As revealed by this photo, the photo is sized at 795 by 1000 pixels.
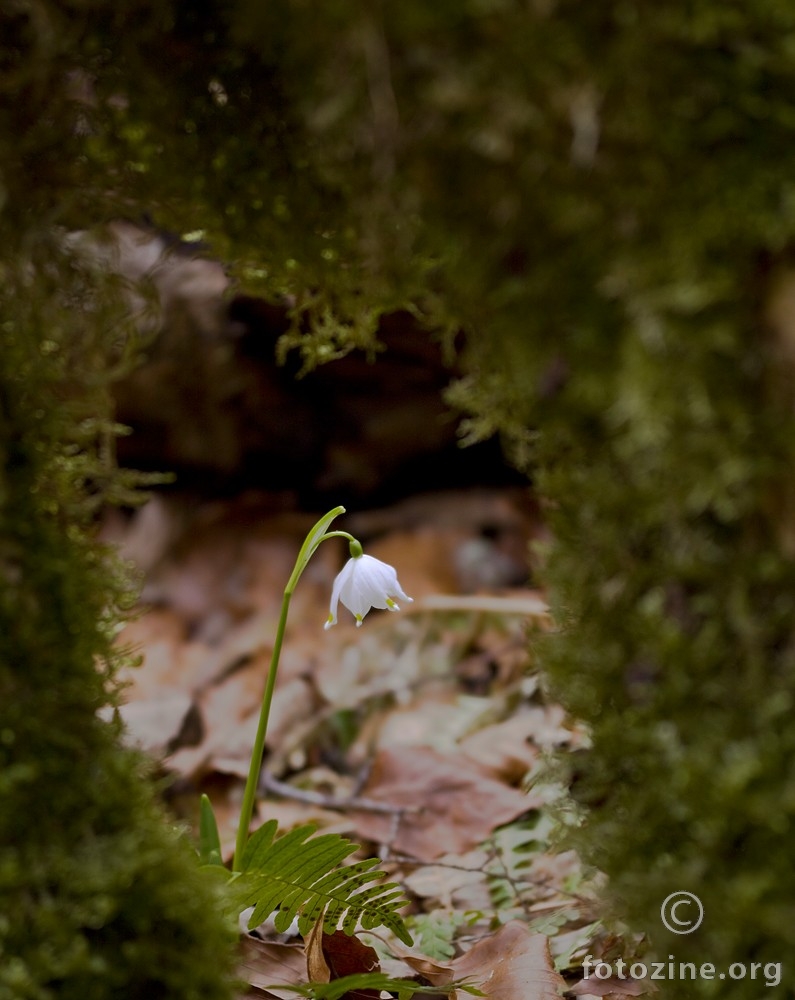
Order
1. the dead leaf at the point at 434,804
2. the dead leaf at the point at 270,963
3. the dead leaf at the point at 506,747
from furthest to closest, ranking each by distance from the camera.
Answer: the dead leaf at the point at 506,747, the dead leaf at the point at 434,804, the dead leaf at the point at 270,963

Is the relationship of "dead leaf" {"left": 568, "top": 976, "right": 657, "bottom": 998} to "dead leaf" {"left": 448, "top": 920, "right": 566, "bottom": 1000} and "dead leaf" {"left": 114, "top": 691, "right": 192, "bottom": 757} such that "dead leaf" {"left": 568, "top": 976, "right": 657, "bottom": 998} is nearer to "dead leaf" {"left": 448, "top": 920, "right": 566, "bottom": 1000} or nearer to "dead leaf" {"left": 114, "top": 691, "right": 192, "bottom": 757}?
"dead leaf" {"left": 448, "top": 920, "right": 566, "bottom": 1000}

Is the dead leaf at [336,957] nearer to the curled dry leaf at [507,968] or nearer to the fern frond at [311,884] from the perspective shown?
the fern frond at [311,884]

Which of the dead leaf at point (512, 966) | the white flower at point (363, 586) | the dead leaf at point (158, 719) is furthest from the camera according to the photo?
the dead leaf at point (158, 719)

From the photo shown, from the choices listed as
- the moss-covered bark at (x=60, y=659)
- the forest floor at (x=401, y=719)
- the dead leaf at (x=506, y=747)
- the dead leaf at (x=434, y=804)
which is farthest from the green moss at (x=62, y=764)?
the dead leaf at (x=506, y=747)

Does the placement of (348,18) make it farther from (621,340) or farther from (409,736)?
(409,736)

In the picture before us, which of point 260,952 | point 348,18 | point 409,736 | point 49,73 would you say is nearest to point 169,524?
point 409,736

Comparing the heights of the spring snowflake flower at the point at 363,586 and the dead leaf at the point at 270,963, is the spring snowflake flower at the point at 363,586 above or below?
above
